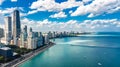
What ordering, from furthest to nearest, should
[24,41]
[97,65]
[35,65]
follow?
[24,41], [35,65], [97,65]

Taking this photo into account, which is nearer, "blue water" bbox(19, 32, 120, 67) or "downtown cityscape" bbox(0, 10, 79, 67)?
"blue water" bbox(19, 32, 120, 67)

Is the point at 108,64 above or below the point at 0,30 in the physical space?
below

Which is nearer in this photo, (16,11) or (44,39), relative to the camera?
(44,39)

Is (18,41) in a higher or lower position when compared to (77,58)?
higher

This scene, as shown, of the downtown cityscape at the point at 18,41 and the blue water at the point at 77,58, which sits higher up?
the downtown cityscape at the point at 18,41

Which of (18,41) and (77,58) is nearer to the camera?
(77,58)

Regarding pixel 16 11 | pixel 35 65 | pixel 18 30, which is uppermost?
pixel 16 11

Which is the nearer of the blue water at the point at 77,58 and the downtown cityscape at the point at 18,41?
the blue water at the point at 77,58

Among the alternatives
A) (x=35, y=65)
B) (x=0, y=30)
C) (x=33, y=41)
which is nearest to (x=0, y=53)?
(x=35, y=65)

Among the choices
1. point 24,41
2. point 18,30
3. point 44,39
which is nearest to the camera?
point 24,41

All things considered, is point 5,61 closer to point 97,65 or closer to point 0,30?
point 97,65

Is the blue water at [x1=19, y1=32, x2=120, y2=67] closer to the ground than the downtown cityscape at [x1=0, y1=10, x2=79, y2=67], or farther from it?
closer to the ground
